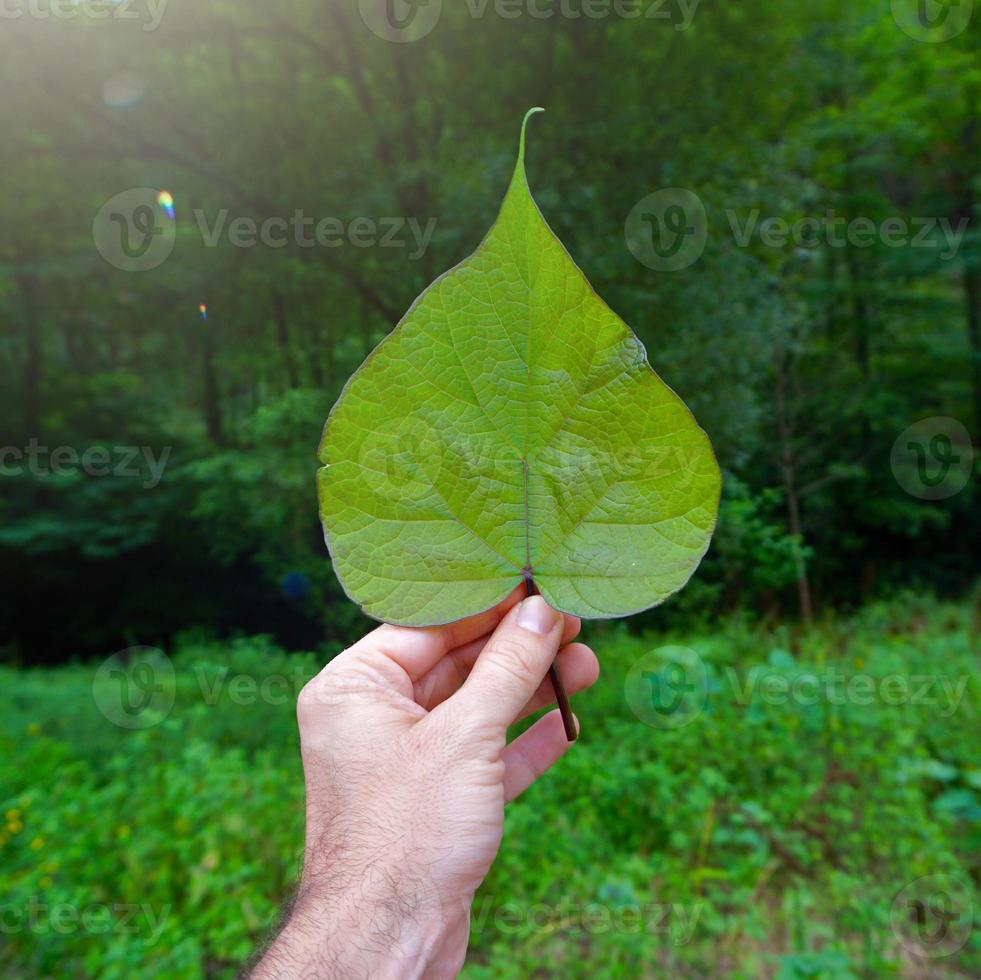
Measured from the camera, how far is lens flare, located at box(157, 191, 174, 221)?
548 cm

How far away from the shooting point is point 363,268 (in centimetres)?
518

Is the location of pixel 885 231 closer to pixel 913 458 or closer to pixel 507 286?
pixel 913 458

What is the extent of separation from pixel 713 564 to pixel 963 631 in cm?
223

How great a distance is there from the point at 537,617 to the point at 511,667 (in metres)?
0.07

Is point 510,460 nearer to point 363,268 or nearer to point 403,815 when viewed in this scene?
point 403,815

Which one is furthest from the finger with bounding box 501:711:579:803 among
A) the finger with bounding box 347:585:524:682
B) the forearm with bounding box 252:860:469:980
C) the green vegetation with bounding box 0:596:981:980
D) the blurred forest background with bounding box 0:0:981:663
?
the blurred forest background with bounding box 0:0:981:663

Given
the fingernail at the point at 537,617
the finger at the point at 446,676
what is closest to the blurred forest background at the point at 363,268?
the finger at the point at 446,676

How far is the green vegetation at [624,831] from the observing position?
268 centimetres

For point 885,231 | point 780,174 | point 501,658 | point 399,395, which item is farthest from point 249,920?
point 885,231

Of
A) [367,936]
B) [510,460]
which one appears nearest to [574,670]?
[367,936]

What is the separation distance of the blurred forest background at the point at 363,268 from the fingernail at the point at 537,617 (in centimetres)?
345

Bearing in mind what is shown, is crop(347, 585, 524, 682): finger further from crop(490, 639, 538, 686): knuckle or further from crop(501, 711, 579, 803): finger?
crop(501, 711, 579, 803): finger

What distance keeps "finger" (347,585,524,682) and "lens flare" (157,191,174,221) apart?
5448 millimetres

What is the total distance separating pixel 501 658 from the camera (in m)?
0.93
